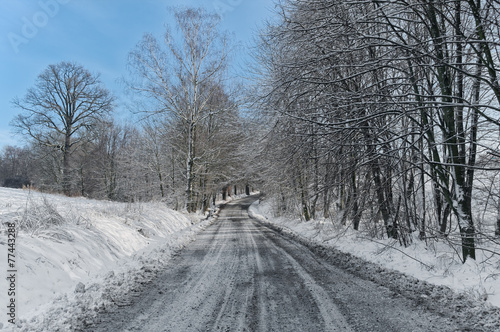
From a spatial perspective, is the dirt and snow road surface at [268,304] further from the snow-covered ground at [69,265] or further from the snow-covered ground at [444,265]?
the snow-covered ground at [444,265]

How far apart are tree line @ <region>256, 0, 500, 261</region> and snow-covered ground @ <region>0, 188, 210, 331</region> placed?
13.9ft

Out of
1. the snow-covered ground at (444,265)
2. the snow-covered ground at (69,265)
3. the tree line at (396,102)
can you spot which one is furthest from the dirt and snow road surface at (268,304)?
the tree line at (396,102)

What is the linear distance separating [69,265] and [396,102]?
6211mm

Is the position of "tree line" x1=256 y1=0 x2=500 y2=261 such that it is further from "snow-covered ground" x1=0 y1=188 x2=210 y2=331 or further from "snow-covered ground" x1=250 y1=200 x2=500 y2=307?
"snow-covered ground" x1=0 y1=188 x2=210 y2=331

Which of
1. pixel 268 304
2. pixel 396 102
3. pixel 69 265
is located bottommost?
pixel 268 304

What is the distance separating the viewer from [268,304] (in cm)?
405

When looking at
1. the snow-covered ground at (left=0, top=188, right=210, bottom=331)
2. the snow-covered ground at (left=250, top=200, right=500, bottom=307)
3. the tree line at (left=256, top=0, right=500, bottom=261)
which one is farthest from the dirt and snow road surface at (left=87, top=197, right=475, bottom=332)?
the tree line at (left=256, top=0, right=500, bottom=261)

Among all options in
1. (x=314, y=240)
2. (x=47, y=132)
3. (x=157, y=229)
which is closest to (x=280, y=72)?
(x=314, y=240)

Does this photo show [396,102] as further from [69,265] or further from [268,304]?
[69,265]

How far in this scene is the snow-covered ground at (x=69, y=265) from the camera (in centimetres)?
355

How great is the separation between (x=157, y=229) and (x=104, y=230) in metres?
3.83

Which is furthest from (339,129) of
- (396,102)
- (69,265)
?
(69,265)

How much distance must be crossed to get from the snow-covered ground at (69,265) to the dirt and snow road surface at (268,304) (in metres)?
0.38

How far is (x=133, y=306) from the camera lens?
13.2 feet
